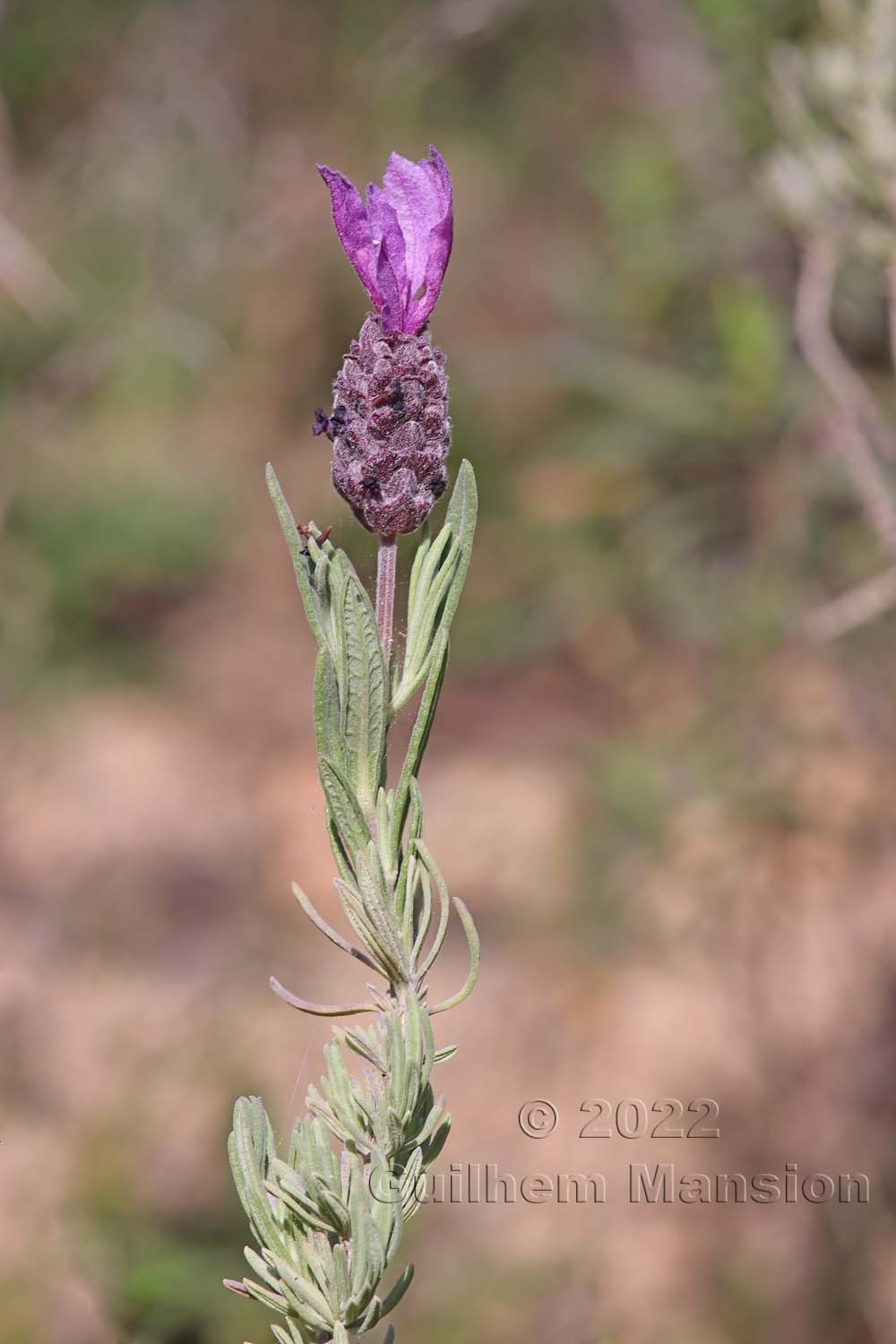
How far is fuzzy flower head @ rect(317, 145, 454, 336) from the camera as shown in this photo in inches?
29.9

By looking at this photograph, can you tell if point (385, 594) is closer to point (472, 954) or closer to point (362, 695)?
point (362, 695)

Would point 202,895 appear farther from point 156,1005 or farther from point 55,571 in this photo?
point 55,571

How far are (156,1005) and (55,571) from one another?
1246mm

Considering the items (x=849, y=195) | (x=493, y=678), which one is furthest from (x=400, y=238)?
(x=493, y=678)

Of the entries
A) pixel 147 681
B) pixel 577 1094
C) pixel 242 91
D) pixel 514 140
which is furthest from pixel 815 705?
pixel 242 91

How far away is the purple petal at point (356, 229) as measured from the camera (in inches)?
29.8

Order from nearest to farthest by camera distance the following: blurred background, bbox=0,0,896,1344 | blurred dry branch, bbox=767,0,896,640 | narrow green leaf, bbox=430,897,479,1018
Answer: narrow green leaf, bbox=430,897,479,1018 → blurred dry branch, bbox=767,0,896,640 → blurred background, bbox=0,0,896,1344

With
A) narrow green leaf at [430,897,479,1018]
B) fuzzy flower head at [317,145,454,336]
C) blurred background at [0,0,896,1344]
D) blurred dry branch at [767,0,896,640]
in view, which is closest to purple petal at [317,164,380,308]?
fuzzy flower head at [317,145,454,336]

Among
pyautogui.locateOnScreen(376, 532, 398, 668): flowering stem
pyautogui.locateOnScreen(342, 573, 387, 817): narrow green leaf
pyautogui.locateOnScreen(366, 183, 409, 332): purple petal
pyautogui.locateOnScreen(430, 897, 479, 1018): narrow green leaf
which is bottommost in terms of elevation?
pyautogui.locateOnScreen(430, 897, 479, 1018): narrow green leaf

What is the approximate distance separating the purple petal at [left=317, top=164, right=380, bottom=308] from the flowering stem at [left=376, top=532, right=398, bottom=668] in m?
0.16

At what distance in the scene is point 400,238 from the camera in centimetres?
77

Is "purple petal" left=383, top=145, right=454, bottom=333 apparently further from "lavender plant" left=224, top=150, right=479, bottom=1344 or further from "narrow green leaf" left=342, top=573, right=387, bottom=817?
"narrow green leaf" left=342, top=573, right=387, bottom=817

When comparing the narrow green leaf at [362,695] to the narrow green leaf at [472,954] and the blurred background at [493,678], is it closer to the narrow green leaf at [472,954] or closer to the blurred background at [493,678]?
the narrow green leaf at [472,954]

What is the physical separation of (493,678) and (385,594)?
11.2 feet
